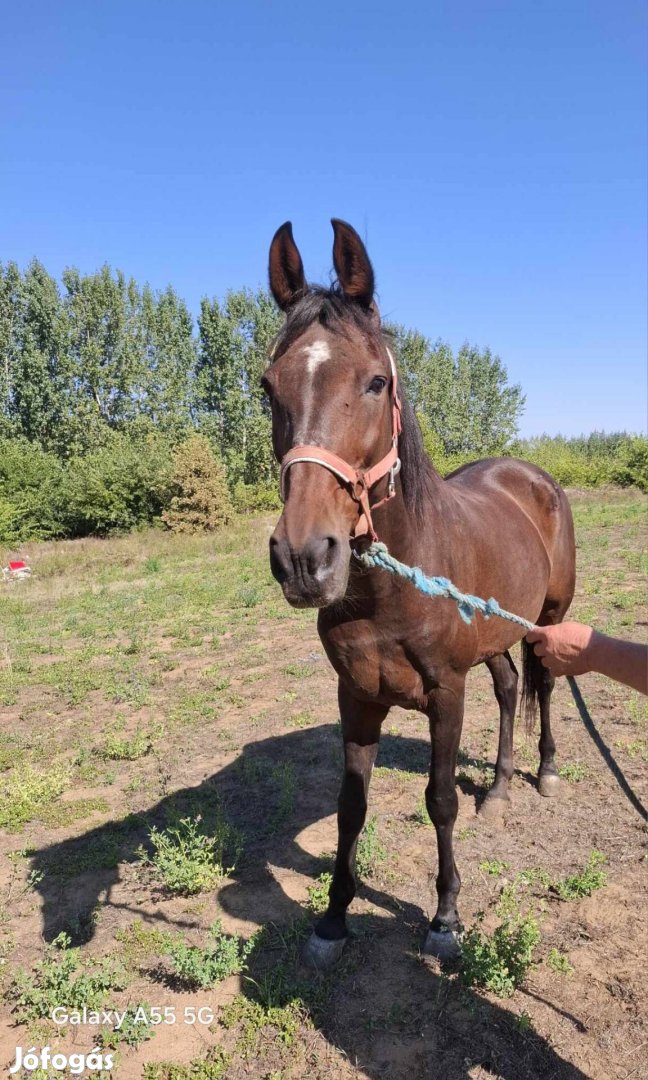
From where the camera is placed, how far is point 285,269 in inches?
91.7

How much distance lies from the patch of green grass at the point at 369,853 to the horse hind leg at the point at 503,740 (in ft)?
2.64

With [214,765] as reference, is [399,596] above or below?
above

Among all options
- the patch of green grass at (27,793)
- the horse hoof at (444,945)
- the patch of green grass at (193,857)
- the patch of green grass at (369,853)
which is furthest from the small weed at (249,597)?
the horse hoof at (444,945)

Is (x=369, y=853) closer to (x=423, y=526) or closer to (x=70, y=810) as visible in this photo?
(x=423, y=526)

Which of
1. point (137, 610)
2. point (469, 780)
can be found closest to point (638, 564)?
point (469, 780)

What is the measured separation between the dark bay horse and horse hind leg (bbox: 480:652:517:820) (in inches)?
36.0

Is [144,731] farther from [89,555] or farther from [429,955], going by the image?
[89,555]

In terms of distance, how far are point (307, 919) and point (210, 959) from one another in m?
0.54

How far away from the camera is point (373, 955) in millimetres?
2752

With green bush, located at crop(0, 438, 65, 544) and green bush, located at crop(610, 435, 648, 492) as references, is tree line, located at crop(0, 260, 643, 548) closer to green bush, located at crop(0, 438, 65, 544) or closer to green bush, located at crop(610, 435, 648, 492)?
green bush, located at crop(0, 438, 65, 544)

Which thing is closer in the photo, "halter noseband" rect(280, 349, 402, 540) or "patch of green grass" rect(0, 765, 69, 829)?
"halter noseband" rect(280, 349, 402, 540)

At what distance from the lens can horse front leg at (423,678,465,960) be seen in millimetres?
2684

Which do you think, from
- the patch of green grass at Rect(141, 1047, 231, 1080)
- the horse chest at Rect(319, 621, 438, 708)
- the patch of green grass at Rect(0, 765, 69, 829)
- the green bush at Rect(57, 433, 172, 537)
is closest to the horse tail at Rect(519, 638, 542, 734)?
the horse chest at Rect(319, 621, 438, 708)

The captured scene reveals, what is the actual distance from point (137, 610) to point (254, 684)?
513 centimetres
